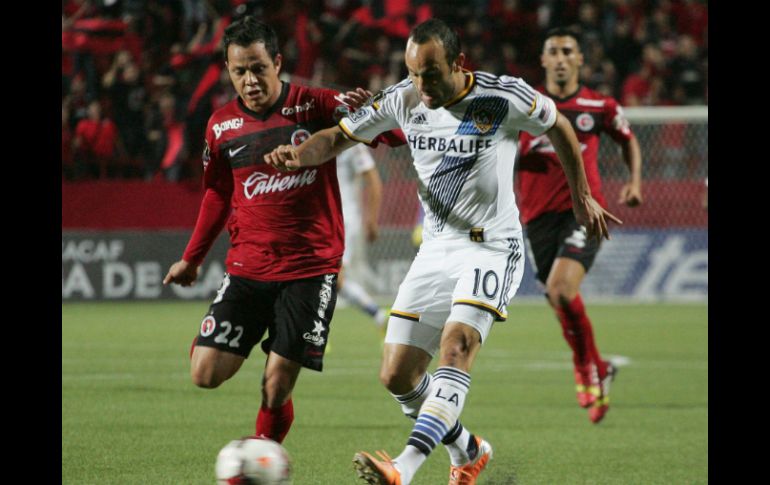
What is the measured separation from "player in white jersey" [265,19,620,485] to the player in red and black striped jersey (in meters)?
0.39

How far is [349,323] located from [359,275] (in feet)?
6.98

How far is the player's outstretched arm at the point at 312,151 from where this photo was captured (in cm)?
519

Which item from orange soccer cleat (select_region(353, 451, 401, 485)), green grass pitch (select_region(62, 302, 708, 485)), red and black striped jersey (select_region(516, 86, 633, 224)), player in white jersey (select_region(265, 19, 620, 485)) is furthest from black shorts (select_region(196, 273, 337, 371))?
red and black striped jersey (select_region(516, 86, 633, 224))

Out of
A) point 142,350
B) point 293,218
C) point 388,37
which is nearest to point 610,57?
point 388,37

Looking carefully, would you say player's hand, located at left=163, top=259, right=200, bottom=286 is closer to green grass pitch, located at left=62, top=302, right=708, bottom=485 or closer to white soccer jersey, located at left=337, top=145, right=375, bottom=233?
green grass pitch, located at left=62, top=302, right=708, bottom=485

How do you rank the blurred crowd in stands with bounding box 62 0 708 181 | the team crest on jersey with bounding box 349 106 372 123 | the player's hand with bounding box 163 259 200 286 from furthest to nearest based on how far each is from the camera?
the blurred crowd in stands with bounding box 62 0 708 181, the player's hand with bounding box 163 259 200 286, the team crest on jersey with bounding box 349 106 372 123

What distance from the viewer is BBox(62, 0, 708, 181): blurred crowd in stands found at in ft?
59.6

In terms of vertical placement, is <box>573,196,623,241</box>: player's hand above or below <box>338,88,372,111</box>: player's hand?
below

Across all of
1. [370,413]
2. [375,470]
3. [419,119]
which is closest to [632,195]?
[370,413]

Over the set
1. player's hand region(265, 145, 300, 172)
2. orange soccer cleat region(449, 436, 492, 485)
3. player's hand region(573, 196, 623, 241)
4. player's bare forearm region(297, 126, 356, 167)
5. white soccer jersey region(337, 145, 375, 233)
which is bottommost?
orange soccer cleat region(449, 436, 492, 485)

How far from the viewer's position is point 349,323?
15672mm

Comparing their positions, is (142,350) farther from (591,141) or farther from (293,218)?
(293,218)

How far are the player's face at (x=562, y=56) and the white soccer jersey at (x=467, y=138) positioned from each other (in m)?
3.17

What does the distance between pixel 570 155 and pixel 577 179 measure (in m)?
0.12
